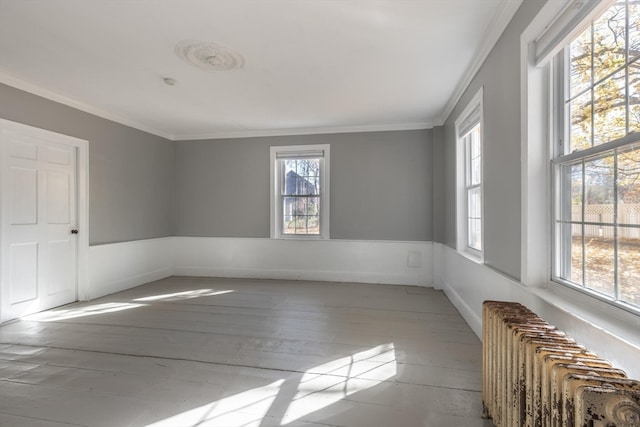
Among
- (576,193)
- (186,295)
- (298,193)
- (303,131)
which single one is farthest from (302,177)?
(576,193)

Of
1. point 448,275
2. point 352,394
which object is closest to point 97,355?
point 352,394

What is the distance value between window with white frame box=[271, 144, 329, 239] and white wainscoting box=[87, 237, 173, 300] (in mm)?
2049

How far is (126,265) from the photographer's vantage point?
438 cm

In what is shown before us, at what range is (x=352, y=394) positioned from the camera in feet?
6.04

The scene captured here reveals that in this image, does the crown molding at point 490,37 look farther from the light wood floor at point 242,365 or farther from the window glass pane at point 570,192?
the light wood floor at point 242,365

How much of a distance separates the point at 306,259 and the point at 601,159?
13.3ft

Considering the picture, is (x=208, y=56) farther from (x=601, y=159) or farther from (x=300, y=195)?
(x=601, y=159)

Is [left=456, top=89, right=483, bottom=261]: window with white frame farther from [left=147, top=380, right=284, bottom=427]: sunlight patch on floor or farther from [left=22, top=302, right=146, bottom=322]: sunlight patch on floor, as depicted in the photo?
[left=22, top=302, right=146, bottom=322]: sunlight patch on floor

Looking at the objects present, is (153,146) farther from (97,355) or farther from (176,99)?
(97,355)

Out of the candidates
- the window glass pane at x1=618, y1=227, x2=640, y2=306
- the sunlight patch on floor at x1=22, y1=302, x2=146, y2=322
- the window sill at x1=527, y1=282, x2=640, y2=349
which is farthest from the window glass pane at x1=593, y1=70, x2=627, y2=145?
the sunlight patch on floor at x1=22, y1=302, x2=146, y2=322

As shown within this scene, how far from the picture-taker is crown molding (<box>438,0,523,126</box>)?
1932 millimetres

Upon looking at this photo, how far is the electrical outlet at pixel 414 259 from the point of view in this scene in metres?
4.56

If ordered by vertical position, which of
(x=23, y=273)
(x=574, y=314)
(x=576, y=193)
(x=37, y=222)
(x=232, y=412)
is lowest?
(x=232, y=412)

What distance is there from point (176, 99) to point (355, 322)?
3449mm
